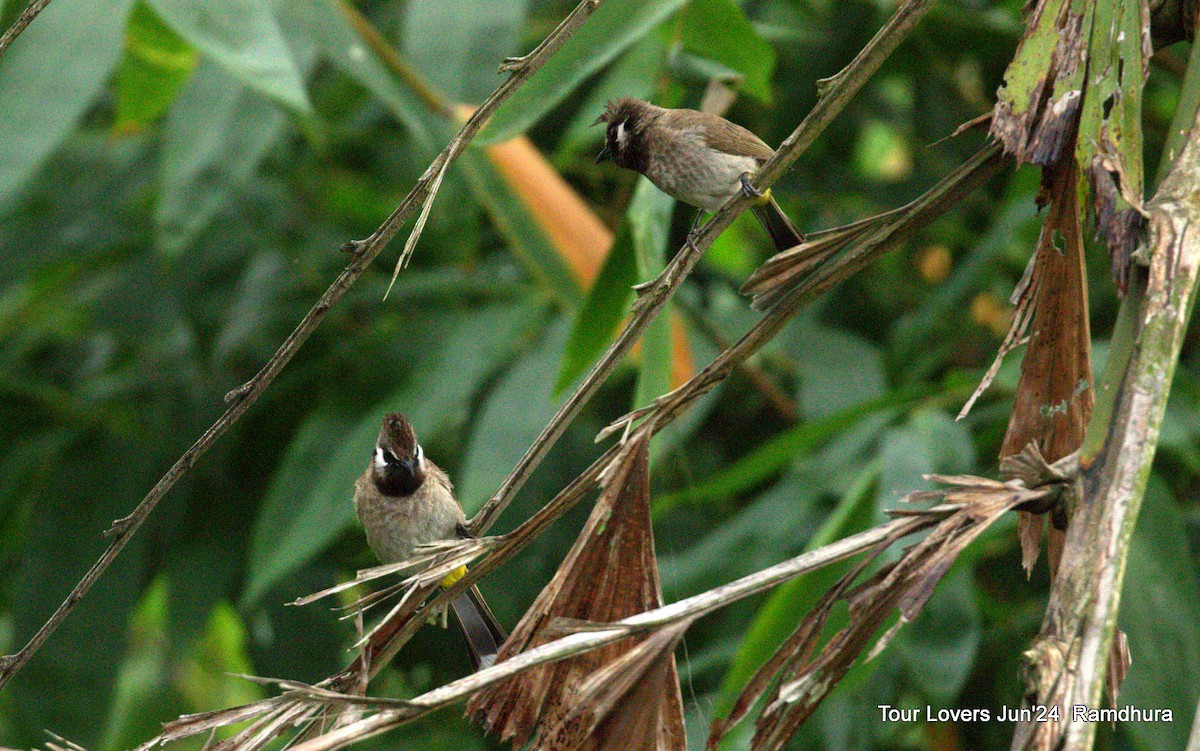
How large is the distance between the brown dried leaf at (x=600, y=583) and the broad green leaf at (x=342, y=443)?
1963 millimetres

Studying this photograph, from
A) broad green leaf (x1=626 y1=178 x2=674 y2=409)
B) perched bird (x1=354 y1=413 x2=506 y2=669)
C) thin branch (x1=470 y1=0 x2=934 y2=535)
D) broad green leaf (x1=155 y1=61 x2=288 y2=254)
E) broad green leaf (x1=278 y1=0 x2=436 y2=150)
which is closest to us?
thin branch (x1=470 y1=0 x2=934 y2=535)

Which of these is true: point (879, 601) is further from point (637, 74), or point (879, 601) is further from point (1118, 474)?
point (637, 74)

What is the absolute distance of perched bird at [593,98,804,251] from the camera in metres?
2.90

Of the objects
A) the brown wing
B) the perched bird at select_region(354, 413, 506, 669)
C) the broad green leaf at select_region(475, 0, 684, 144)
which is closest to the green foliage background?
the brown wing

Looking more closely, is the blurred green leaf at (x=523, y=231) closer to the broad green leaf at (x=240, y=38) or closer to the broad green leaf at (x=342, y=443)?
the broad green leaf at (x=342, y=443)

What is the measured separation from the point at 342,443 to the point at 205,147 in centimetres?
93

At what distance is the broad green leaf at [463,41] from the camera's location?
3.46 meters

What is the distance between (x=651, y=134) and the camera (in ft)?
9.71

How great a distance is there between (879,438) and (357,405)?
61.8 inches

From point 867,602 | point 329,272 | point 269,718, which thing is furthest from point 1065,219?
point 329,272

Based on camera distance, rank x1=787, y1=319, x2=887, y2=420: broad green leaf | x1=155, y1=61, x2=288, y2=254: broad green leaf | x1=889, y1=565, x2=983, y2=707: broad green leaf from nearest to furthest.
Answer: x1=889, y1=565, x2=983, y2=707: broad green leaf
x1=155, y1=61, x2=288, y2=254: broad green leaf
x1=787, y1=319, x2=887, y2=420: broad green leaf

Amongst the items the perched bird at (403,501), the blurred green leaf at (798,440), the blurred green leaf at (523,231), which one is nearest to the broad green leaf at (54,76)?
the blurred green leaf at (523,231)

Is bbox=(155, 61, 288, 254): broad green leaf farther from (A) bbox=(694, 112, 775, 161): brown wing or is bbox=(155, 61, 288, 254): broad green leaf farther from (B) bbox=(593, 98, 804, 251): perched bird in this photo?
(A) bbox=(694, 112, 775, 161): brown wing

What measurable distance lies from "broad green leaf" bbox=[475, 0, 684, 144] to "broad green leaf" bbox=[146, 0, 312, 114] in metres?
0.55
